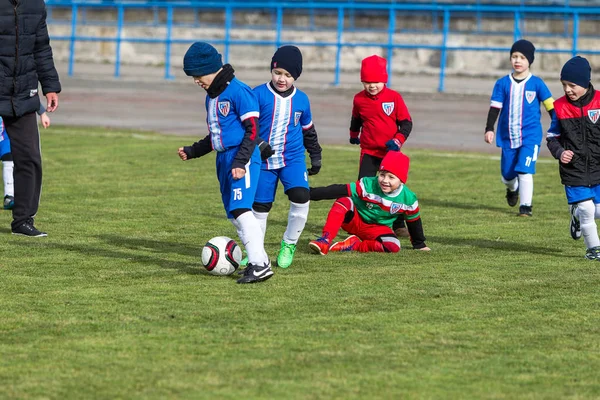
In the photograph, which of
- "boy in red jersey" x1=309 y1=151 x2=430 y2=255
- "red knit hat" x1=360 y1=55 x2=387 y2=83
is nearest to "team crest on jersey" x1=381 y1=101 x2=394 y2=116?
"red knit hat" x1=360 y1=55 x2=387 y2=83

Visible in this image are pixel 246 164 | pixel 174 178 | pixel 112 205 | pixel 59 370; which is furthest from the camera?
pixel 174 178

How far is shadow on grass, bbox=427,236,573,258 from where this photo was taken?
29.8 feet

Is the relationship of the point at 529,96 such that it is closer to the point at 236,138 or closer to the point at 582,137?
the point at 582,137

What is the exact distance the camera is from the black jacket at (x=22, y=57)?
930cm

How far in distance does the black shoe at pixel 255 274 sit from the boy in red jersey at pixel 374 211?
132cm

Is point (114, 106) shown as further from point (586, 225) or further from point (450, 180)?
point (586, 225)

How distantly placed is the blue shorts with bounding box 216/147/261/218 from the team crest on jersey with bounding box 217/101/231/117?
244 mm

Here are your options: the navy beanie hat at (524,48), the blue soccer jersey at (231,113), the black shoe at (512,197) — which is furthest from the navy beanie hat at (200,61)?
the black shoe at (512,197)

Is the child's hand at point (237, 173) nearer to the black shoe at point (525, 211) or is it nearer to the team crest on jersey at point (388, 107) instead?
the team crest on jersey at point (388, 107)

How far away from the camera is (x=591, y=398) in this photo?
5.07 meters

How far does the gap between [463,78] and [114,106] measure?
30.8ft

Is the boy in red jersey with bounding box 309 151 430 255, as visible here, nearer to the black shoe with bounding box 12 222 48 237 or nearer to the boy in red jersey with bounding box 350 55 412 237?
the boy in red jersey with bounding box 350 55 412 237

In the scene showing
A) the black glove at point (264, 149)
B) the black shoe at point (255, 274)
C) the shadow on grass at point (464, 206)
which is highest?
the black glove at point (264, 149)

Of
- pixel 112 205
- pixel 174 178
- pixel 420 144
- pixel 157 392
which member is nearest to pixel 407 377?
pixel 157 392
